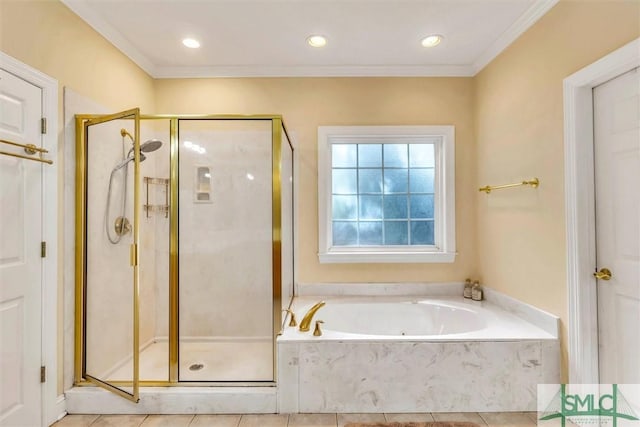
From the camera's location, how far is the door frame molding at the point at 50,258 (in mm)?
1817

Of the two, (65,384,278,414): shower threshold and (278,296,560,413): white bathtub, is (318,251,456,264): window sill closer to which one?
(278,296,560,413): white bathtub

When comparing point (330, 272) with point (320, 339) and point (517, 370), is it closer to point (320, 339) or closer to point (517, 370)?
point (320, 339)

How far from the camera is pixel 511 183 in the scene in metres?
2.41

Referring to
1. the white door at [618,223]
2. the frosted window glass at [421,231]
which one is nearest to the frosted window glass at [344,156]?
the frosted window glass at [421,231]

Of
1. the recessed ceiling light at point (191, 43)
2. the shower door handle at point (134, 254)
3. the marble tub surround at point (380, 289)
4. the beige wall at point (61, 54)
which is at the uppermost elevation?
the recessed ceiling light at point (191, 43)

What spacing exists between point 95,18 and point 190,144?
3.40 feet

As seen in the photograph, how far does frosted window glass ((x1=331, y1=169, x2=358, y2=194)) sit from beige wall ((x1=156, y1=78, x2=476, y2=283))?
8.5 inches

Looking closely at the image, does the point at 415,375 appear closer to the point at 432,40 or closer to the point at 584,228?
the point at 584,228

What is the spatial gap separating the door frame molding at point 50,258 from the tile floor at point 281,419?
0.21 meters


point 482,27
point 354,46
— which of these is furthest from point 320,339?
point 482,27

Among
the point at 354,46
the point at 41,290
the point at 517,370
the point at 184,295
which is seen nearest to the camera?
the point at 41,290

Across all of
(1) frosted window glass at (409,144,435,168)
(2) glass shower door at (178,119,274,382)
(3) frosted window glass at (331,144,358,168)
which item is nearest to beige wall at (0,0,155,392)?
(2) glass shower door at (178,119,274,382)

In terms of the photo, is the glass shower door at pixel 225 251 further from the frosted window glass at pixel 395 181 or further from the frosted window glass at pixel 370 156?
the frosted window glass at pixel 395 181

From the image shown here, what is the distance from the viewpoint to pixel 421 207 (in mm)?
3021
